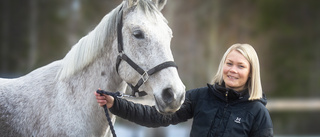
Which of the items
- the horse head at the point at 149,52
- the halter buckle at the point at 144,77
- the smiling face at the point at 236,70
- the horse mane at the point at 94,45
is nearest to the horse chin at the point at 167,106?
the horse head at the point at 149,52

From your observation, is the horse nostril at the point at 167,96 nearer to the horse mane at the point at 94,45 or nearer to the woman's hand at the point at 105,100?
the woman's hand at the point at 105,100

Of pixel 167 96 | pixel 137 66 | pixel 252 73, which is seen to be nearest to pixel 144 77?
pixel 137 66

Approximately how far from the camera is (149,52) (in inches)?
82.9

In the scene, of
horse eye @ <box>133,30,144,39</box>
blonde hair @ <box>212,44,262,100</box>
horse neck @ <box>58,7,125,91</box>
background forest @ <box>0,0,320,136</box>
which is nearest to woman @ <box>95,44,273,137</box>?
blonde hair @ <box>212,44,262,100</box>

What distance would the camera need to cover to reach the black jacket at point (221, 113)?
207 centimetres

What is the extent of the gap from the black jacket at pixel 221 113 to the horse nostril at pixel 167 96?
0.94 feet

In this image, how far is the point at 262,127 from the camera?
2.06 metres

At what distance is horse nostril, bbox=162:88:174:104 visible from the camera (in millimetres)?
1996

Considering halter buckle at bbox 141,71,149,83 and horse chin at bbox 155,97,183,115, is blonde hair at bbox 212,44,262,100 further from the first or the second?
halter buckle at bbox 141,71,149,83

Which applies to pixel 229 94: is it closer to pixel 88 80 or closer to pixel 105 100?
pixel 105 100

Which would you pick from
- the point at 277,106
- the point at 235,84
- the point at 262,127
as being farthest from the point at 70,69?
the point at 277,106

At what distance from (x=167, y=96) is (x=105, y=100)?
0.39 metres

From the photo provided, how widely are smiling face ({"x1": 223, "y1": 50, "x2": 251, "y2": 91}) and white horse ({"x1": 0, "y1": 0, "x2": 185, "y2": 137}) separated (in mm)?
356

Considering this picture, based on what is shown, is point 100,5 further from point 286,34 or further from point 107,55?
point 107,55
